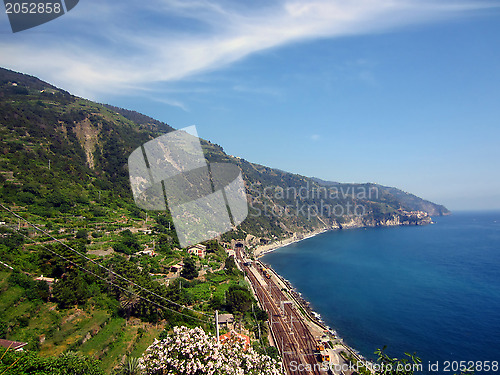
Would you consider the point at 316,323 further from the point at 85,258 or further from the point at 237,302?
the point at 85,258

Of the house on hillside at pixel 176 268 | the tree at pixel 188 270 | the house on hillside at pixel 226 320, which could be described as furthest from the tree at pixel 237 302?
the house on hillside at pixel 176 268

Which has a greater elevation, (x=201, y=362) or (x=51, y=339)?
(x=201, y=362)

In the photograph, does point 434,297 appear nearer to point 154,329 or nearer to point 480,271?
point 480,271

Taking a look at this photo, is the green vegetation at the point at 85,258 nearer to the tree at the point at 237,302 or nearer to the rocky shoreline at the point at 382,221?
the tree at the point at 237,302

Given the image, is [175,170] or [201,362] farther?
[175,170]

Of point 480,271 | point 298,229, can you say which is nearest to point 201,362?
point 480,271

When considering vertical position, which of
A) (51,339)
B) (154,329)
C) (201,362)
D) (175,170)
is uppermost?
(175,170)

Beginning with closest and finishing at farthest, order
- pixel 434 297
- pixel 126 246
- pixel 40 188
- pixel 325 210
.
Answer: pixel 126 246, pixel 40 188, pixel 434 297, pixel 325 210
